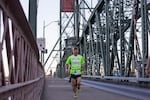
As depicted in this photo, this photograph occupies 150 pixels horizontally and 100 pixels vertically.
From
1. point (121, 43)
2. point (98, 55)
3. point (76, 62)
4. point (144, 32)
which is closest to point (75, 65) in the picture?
point (76, 62)

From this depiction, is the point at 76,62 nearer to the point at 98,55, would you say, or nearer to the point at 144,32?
the point at 144,32

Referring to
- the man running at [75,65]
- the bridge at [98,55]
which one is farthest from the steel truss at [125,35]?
the man running at [75,65]

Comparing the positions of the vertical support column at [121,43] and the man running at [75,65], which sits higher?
the vertical support column at [121,43]

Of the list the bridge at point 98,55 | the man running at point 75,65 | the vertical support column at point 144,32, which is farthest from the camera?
the vertical support column at point 144,32

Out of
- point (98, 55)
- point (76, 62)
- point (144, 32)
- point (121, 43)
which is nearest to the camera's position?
point (76, 62)

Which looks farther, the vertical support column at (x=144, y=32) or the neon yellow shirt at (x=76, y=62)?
the vertical support column at (x=144, y=32)

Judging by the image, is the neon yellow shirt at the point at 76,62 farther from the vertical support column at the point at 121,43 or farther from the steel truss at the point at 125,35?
the vertical support column at the point at 121,43

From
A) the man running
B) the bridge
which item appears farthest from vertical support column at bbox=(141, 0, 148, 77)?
the man running

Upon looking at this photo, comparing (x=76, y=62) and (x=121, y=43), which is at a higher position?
(x=121, y=43)

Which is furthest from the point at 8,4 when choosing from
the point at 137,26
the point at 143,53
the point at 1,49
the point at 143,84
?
the point at 137,26

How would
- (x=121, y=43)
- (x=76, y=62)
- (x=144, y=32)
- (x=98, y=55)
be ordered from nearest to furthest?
(x=76, y=62) → (x=144, y=32) → (x=121, y=43) → (x=98, y=55)

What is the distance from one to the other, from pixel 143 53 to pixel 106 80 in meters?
5.60

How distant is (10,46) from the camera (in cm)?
365

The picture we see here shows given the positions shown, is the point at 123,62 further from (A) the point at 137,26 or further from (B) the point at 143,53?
(B) the point at 143,53
